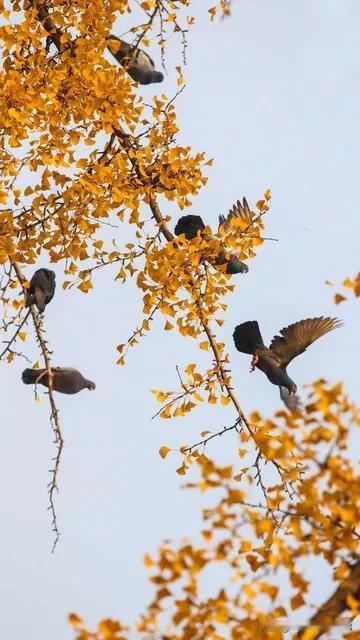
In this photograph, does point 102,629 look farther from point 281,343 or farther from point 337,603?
point 281,343

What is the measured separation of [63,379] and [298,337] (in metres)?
1.47

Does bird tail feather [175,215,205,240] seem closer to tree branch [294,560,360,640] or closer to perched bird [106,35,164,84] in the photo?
perched bird [106,35,164,84]

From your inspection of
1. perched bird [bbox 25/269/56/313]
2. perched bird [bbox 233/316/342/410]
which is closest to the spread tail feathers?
perched bird [bbox 233/316/342/410]

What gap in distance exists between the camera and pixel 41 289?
5363 millimetres

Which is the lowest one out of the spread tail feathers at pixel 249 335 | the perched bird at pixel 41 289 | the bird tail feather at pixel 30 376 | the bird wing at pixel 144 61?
the spread tail feathers at pixel 249 335

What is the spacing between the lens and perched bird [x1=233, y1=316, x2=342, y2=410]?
18.7 ft

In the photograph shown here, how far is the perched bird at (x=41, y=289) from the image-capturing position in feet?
17.4

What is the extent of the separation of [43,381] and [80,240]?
0.89m

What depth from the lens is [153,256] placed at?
5430mm

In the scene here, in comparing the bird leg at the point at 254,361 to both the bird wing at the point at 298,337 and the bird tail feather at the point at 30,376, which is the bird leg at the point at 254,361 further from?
the bird tail feather at the point at 30,376

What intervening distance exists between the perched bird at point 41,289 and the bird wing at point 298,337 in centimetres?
142

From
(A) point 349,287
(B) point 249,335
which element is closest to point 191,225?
(B) point 249,335

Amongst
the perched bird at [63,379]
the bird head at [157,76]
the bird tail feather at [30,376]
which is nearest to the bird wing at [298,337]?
the perched bird at [63,379]

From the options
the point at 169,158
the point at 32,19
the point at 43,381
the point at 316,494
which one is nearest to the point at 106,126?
the point at 169,158
